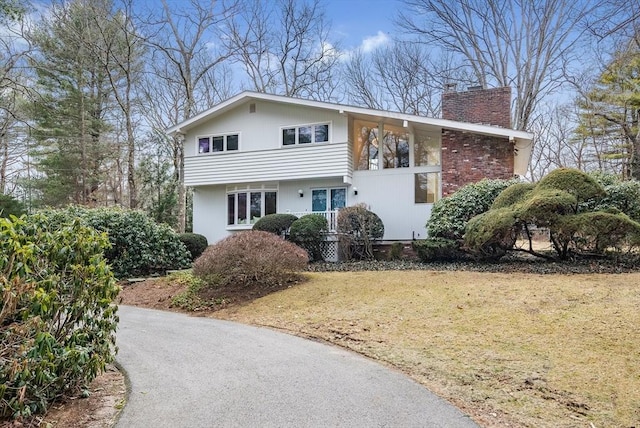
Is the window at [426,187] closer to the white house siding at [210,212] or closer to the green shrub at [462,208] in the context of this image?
the green shrub at [462,208]

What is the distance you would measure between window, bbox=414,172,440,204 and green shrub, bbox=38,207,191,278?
29.7 ft

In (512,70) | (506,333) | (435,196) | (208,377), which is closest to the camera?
(208,377)

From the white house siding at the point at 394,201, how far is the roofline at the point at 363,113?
2.06 m

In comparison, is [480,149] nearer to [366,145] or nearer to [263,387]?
[366,145]

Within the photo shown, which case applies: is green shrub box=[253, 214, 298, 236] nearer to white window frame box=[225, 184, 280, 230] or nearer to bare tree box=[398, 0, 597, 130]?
white window frame box=[225, 184, 280, 230]

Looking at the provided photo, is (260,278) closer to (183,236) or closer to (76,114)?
(183,236)

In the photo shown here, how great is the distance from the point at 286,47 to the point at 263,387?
26552mm

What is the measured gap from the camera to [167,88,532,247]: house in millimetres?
15594

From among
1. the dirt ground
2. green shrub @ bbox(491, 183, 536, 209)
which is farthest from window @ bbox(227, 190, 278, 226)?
the dirt ground

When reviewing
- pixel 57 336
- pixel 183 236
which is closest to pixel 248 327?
pixel 57 336

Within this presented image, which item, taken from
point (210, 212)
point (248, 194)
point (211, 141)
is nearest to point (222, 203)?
point (210, 212)

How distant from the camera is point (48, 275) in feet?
12.8

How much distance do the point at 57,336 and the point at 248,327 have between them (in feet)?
13.0

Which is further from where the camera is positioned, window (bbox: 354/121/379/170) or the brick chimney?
window (bbox: 354/121/379/170)
